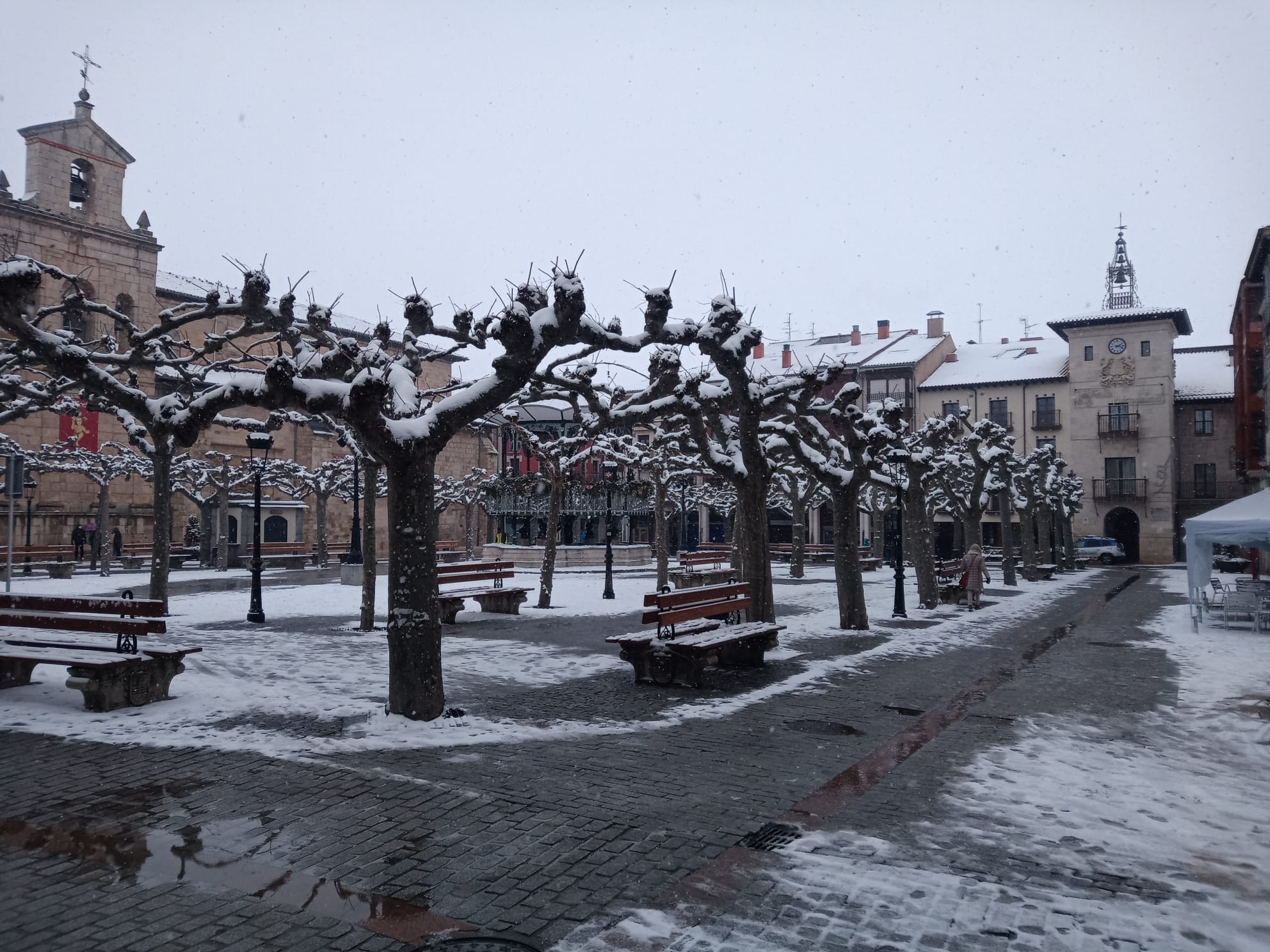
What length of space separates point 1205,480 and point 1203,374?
353 inches

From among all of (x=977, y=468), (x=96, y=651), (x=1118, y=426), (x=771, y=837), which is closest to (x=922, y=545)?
(x=977, y=468)

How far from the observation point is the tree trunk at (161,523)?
14.4 meters

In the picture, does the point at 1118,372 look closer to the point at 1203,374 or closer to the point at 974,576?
the point at 1203,374

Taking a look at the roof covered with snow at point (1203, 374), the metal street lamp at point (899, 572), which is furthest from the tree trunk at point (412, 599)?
the roof covered with snow at point (1203, 374)

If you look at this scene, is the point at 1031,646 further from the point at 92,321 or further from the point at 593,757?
the point at 92,321

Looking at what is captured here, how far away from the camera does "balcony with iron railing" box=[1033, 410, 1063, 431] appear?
5566cm

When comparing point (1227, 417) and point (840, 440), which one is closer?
point (840, 440)

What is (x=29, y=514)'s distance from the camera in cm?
3422

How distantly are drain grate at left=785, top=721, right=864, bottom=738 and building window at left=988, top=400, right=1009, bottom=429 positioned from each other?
54059 millimetres

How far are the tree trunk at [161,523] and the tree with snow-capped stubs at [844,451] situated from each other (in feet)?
33.5

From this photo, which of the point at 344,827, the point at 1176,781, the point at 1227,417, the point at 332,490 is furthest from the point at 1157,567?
the point at 344,827

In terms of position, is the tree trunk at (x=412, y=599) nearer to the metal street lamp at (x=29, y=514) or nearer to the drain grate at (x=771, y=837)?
the drain grate at (x=771, y=837)

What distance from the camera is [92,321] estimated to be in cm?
4412

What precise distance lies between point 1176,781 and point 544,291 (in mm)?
7274
